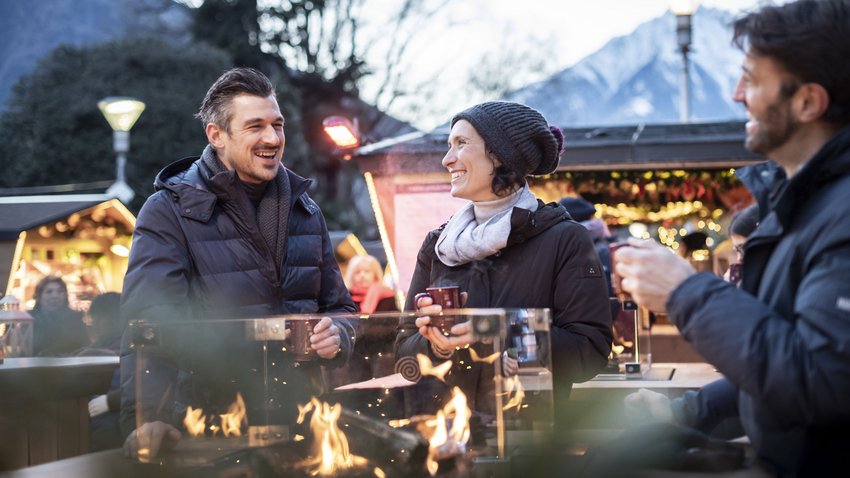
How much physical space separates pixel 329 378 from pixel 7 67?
45369mm

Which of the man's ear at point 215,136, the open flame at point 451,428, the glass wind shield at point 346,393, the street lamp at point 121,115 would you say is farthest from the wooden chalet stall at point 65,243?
the open flame at point 451,428

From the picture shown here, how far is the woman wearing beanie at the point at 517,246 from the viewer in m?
3.41

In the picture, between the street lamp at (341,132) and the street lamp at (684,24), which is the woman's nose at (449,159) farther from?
Result: the street lamp at (684,24)

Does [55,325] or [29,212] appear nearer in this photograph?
[55,325]

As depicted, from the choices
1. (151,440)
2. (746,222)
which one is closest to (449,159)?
(151,440)

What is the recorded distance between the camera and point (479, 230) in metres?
3.51

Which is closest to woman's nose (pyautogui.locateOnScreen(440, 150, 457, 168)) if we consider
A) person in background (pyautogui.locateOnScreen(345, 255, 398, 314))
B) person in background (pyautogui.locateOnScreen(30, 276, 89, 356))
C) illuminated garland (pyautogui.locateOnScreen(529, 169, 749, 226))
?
person in background (pyautogui.locateOnScreen(30, 276, 89, 356))

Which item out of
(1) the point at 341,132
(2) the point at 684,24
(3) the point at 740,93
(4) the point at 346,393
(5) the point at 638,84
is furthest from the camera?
(5) the point at 638,84

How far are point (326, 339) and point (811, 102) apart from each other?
1314 millimetres

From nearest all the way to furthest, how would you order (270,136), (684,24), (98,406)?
(270,136), (98,406), (684,24)

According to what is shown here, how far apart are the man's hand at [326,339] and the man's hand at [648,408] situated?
31.0 inches

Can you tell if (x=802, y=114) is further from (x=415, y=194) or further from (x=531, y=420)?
(x=415, y=194)

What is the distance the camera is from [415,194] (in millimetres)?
10031

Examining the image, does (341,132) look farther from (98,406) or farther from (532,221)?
(532,221)
